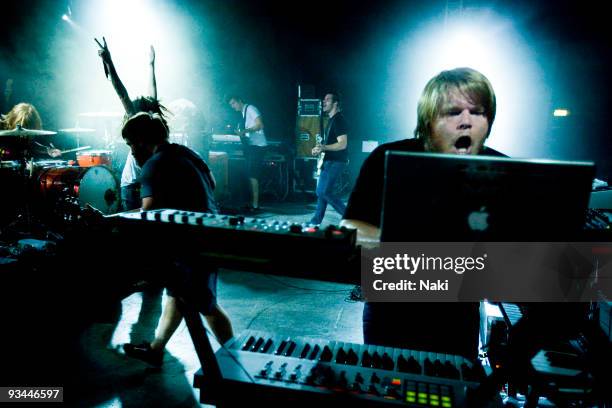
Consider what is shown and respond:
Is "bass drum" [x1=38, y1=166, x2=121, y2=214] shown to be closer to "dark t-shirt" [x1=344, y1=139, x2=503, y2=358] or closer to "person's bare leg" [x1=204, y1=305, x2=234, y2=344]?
"person's bare leg" [x1=204, y1=305, x2=234, y2=344]

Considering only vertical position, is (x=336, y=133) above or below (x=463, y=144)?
above

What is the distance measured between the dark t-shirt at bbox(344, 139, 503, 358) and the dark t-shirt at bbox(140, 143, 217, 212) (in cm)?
129

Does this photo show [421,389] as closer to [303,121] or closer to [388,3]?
[303,121]

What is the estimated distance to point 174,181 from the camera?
2.42 meters

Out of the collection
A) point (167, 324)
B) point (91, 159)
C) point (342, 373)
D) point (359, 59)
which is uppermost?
point (359, 59)

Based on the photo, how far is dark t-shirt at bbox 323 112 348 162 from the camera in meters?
5.71

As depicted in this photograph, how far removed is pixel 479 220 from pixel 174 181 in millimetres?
1903

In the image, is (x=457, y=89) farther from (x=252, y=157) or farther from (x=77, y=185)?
(x=252, y=157)

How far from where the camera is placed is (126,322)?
11.5ft

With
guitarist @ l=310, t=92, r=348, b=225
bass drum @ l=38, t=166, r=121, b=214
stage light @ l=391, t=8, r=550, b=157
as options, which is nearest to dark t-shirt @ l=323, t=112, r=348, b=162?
guitarist @ l=310, t=92, r=348, b=225

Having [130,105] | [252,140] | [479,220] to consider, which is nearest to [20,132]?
[130,105]

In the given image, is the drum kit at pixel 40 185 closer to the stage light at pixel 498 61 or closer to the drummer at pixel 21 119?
the drummer at pixel 21 119

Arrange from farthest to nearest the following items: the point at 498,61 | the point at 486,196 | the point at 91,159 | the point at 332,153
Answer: the point at 498,61, the point at 91,159, the point at 332,153, the point at 486,196

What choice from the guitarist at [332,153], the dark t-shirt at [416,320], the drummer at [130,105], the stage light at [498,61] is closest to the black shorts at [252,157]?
the guitarist at [332,153]
